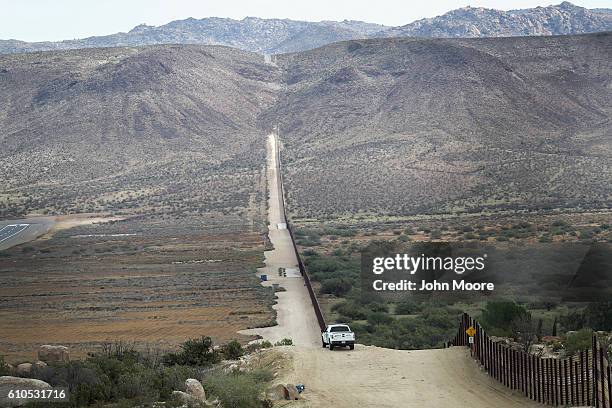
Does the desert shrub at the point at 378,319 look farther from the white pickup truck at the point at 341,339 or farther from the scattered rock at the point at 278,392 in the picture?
the scattered rock at the point at 278,392

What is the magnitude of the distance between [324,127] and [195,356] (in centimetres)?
12134

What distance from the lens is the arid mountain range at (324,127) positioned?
105 metres

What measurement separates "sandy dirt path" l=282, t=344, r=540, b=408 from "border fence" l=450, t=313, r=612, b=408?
314mm

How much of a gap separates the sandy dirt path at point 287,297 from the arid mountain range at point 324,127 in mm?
18802

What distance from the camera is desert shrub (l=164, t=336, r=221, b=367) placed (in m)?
27.7

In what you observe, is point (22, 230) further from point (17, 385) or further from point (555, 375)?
point (555, 375)

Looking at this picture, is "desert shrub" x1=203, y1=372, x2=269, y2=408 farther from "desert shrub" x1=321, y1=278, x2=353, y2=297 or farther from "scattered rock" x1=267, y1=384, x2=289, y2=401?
"desert shrub" x1=321, y1=278, x2=353, y2=297

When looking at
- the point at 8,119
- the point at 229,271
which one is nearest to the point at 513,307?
the point at 229,271

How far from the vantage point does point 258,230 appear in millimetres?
80312

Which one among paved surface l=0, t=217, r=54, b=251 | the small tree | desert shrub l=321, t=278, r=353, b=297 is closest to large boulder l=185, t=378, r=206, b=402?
the small tree

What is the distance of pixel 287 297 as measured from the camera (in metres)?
48.2

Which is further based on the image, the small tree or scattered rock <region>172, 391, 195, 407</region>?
the small tree

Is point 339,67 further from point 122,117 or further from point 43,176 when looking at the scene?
point 43,176

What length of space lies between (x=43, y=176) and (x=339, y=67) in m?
69.6
